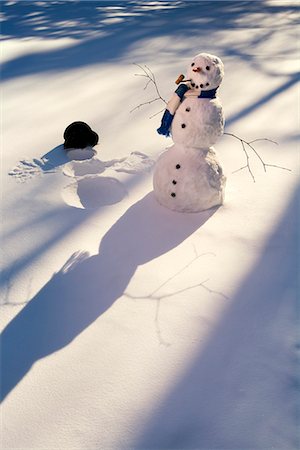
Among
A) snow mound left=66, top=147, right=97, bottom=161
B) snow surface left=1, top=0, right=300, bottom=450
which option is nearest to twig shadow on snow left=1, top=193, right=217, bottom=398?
snow surface left=1, top=0, right=300, bottom=450

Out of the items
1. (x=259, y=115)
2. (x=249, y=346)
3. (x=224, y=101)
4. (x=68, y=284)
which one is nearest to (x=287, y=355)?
(x=249, y=346)

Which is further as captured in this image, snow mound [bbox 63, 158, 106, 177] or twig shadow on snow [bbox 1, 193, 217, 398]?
snow mound [bbox 63, 158, 106, 177]

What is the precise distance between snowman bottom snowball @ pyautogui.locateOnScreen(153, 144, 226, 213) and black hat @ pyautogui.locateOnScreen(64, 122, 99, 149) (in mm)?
904

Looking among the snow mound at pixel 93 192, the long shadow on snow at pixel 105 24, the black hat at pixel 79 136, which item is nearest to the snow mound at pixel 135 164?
the snow mound at pixel 93 192

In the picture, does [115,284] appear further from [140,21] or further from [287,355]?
[140,21]

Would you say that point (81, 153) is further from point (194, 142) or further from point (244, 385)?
point (244, 385)

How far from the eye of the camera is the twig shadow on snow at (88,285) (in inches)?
78.6

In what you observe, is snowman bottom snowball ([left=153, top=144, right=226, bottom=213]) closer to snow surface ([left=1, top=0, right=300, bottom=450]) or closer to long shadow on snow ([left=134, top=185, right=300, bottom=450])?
snow surface ([left=1, top=0, right=300, bottom=450])

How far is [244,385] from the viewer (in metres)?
1.86

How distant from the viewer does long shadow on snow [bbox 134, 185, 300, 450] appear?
169 cm

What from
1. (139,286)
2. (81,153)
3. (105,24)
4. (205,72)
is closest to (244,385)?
(139,286)

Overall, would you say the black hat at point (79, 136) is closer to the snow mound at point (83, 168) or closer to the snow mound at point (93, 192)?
the snow mound at point (83, 168)

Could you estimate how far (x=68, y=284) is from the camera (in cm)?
231

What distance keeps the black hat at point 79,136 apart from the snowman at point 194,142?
2.91 feet
